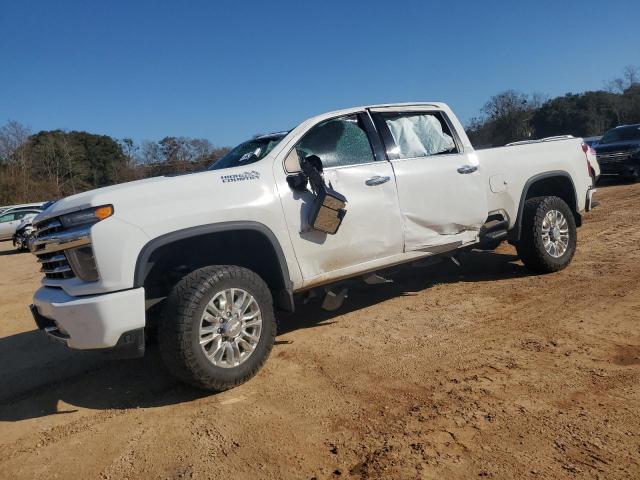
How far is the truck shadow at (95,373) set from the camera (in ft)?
12.5

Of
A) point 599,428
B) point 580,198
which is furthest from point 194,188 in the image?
point 580,198

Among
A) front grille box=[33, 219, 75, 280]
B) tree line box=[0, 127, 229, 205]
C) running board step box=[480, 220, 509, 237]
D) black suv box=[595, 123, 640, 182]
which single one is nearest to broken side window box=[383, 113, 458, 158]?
running board step box=[480, 220, 509, 237]

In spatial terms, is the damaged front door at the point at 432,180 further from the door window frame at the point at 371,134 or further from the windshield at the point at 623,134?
the windshield at the point at 623,134

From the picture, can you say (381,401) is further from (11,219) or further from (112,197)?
(11,219)

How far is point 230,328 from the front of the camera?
3637mm

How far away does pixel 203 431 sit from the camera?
3.20m

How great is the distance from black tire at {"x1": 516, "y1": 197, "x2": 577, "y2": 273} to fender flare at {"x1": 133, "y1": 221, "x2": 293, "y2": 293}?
3.27m

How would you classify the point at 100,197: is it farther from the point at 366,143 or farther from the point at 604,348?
the point at 604,348

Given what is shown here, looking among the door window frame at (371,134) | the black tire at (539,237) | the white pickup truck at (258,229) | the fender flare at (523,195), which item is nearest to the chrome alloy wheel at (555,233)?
the black tire at (539,237)

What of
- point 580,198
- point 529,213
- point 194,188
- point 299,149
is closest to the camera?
point 194,188

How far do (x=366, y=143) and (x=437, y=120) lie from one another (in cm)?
123

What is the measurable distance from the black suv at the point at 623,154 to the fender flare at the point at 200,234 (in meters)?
15.8

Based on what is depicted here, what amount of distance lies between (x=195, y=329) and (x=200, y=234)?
665 mm

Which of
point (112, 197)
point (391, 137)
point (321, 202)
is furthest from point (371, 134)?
point (112, 197)
